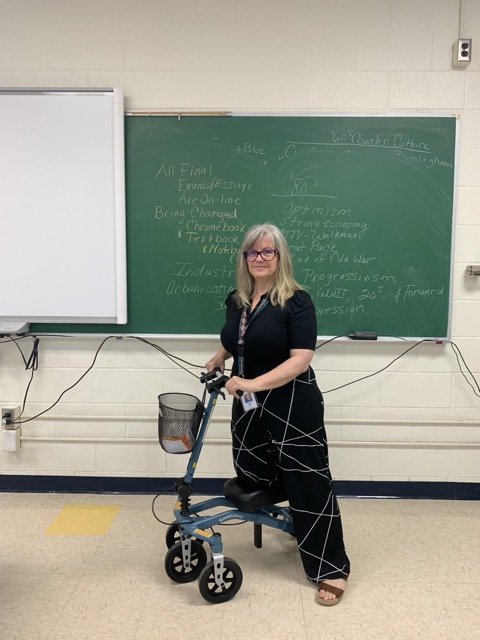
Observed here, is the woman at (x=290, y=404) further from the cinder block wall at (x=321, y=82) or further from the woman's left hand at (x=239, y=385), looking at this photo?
the cinder block wall at (x=321, y=82)

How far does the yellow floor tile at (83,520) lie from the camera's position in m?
2.63

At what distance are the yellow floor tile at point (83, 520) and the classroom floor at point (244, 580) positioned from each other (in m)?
0.01

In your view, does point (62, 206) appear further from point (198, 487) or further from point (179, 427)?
point (198, 487)

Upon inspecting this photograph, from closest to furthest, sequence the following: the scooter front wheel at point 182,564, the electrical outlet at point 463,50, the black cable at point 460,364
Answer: the scooter front wheel at point 182,564
the electrical outlet at point 463,50
the black cable at point 460,364

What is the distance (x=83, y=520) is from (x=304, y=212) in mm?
2196

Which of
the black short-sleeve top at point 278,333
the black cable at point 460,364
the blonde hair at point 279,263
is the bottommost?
the black cable at point 460,364

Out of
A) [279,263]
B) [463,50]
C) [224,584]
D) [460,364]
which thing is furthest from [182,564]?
[463,50]

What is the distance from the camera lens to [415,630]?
1.92 m

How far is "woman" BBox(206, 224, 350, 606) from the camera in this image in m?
2.08

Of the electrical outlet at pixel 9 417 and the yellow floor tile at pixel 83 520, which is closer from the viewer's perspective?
the yellow floor tile at pixel 83 520

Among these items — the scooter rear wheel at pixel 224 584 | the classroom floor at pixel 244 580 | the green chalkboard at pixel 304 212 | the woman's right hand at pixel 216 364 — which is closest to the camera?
the classroom floor at pixel 244 580

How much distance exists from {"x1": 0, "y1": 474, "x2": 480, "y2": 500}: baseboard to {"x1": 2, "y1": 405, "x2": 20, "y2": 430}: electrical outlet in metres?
0.34

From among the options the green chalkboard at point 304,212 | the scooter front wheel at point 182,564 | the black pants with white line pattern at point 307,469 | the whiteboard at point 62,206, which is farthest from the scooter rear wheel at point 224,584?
the whiteboard at point 62,206

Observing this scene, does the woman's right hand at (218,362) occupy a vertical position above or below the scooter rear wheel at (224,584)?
above
